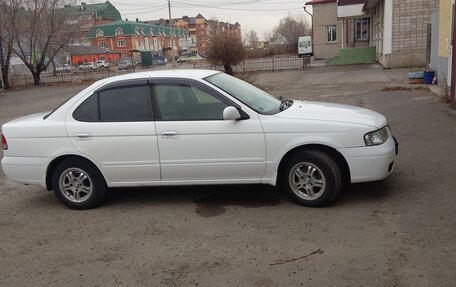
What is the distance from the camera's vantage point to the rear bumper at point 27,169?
18.3 ft

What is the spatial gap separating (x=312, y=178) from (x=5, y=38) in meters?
35.7

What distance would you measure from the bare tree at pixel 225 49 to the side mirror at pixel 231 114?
779 inches

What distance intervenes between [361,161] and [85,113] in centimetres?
321

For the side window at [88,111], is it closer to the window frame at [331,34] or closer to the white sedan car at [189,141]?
the white sedan car at [189,141]

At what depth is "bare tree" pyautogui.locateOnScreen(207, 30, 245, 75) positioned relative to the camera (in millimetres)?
24391

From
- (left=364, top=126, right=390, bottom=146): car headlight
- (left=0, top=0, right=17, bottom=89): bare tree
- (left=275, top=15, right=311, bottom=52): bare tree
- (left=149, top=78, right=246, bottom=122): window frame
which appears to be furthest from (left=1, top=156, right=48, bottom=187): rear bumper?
(left=275, top=15, right=311, bottom=52): bare tree

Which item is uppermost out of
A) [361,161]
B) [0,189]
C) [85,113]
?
[85,113]

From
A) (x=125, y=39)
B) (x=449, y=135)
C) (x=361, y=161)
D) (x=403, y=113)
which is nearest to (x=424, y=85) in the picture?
(x=403, y=113)

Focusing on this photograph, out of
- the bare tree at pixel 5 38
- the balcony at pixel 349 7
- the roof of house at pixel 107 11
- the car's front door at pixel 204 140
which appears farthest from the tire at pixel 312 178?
the roof of house at pixel 107 11

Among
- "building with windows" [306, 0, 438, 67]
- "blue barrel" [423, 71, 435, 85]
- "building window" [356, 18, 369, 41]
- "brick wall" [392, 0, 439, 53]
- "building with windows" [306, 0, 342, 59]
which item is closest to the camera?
"blue barrel" [423, 71, 435, 85]

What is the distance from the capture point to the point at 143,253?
4.31 metres

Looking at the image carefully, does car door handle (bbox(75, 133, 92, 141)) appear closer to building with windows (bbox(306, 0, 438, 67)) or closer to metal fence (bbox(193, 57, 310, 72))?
building with windows (bbox(306, 0, 438, 67))

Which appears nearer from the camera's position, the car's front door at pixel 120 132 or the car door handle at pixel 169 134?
the car door handle at pixel 169 134

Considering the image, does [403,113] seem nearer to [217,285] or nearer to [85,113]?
[85,113]
